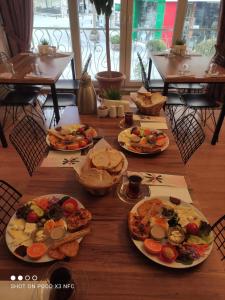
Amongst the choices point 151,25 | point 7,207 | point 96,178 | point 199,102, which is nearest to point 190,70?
point 199,102

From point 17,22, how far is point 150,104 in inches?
108

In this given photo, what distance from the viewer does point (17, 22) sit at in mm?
3299

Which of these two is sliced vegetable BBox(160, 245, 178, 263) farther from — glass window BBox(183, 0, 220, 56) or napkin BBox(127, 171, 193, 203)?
glass window BBox(183, 0, 220, 56)

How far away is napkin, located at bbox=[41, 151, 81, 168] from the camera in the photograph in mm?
1179

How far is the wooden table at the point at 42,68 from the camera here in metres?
2.26

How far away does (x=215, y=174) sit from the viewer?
223cm

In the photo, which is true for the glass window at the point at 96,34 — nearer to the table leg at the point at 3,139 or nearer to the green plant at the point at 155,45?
the green plant at the point at 155,45

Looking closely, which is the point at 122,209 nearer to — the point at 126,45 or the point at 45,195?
the point at 45,195

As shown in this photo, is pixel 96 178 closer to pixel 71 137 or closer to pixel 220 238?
pixel 71 137

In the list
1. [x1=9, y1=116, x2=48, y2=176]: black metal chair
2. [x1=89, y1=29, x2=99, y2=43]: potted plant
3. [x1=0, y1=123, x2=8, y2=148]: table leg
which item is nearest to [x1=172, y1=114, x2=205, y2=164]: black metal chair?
[x1=9, y1=116, x2=48, y2=176]: black metal chair

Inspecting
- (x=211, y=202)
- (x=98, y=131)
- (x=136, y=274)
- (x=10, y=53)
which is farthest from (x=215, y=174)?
(x=10, y=53)

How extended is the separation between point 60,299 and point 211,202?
63.8 inches

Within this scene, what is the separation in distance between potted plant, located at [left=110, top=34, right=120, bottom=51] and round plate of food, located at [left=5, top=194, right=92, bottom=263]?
3386 mm

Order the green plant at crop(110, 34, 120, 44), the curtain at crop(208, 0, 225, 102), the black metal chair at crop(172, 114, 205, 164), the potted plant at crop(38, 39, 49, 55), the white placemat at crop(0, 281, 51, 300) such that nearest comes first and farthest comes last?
the white placemat at crop(0, 281, 51, 300)
the black metal chair at crop(172, 114, 205, 164)
the curtain at crop(208, 0, 225, 102)
the potted plant at crop(38, 39, 49, 55)
the green plant at crop(110, 34, 120, 44)
